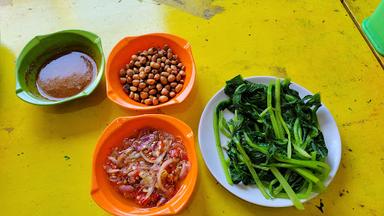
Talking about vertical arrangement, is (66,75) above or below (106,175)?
above

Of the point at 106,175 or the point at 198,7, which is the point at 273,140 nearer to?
the point at 106,175

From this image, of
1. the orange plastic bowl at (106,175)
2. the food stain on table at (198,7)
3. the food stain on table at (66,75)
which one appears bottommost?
the orange plastic bowl at (106,175)

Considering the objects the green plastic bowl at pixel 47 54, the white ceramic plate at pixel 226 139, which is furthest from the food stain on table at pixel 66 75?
the white ceramic plate at pixel 226 139

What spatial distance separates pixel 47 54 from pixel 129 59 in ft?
0.92

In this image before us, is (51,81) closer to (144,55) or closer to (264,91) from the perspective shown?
(144,55)

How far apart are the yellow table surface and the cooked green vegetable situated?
0.08 metres

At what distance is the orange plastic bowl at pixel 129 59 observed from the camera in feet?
3.30

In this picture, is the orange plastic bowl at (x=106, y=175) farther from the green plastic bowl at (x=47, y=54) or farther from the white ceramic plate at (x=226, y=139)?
the green plastic bowl at (x=47, y=54)

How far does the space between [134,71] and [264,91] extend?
0.42 metres

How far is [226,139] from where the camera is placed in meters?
0.98

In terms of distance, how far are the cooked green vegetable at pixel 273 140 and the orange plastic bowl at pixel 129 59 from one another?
129 millimetres

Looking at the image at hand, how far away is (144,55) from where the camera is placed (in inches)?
→ 43.8

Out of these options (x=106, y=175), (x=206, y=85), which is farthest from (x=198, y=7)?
(x=106, y=175)

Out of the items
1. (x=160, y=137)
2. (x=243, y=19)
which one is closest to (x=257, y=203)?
(x=160, y=137)
